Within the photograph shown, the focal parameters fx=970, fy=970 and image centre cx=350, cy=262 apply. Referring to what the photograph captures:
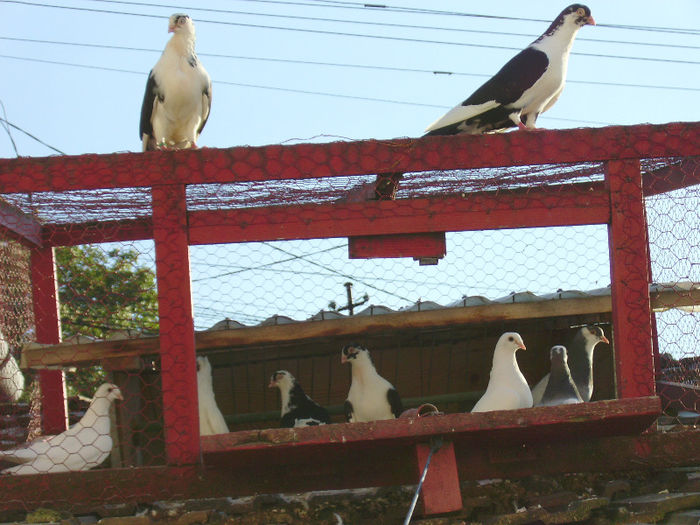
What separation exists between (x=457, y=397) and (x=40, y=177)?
2.51m

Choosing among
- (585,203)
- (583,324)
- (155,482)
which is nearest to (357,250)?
(585,203)

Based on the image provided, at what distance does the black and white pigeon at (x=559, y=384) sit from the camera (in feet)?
14.1

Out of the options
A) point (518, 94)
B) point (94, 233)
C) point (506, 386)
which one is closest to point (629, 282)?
point (506, 386)

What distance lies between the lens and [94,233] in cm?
513

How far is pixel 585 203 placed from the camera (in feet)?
12.6

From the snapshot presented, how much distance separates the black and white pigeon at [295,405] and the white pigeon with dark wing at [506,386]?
1.05 m

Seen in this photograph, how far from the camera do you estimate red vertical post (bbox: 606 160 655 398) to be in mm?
3764

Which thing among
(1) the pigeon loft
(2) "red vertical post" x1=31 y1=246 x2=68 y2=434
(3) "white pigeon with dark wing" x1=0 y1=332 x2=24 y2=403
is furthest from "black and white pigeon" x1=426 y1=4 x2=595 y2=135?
(3) "white pigeon with dark wing" x1=0 y1=332 x2=24 y2=403

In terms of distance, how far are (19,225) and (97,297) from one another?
5.65m

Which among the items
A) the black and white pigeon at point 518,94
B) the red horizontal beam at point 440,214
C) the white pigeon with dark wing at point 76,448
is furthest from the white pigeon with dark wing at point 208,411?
the black and white pigeon at point 518,94

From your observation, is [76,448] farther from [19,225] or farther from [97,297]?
[97,297]

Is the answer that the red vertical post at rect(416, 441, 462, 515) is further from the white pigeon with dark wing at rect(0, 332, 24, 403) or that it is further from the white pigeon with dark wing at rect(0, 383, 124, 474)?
the white pigeon with dark wing at rect(0, 332, 24, 403)

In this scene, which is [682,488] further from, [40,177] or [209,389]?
[40,177]

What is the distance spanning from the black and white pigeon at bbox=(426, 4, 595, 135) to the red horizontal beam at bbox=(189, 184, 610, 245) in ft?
2.76
